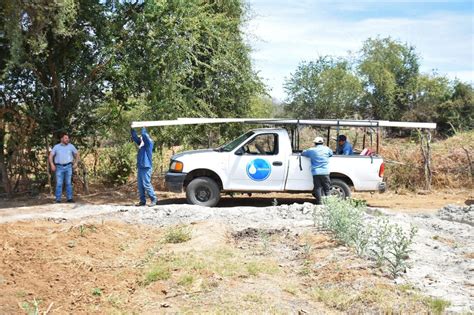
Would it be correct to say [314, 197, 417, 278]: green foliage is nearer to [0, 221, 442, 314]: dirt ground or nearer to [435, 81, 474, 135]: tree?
[0, 221, 442, 314]: dirt ground

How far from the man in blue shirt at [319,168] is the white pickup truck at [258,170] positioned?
0.36 meters

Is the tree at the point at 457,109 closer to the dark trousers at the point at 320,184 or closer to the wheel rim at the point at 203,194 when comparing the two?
the dark trousers at the point at 320,184

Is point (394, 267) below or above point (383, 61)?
below

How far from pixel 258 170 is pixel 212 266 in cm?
586

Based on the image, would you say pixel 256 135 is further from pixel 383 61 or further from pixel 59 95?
pixel 383 61

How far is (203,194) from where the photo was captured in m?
13.0

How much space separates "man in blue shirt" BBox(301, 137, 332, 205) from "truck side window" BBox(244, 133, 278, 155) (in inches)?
32.8

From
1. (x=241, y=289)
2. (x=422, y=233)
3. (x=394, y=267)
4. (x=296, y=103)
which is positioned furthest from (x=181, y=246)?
(x=296, y=103)

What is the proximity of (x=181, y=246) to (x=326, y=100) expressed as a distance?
2520cm

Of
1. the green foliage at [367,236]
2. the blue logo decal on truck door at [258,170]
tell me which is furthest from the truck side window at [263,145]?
the green foliage at [367,236]

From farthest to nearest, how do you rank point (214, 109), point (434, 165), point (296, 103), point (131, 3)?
point (296, 103), point (214, 109), point (434, 165), point (131, 3)

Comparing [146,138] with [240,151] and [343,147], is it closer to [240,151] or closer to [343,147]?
[240,151]

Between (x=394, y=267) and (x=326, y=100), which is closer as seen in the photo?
(x=394, y=267)

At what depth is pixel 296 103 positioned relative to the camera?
32219mm
